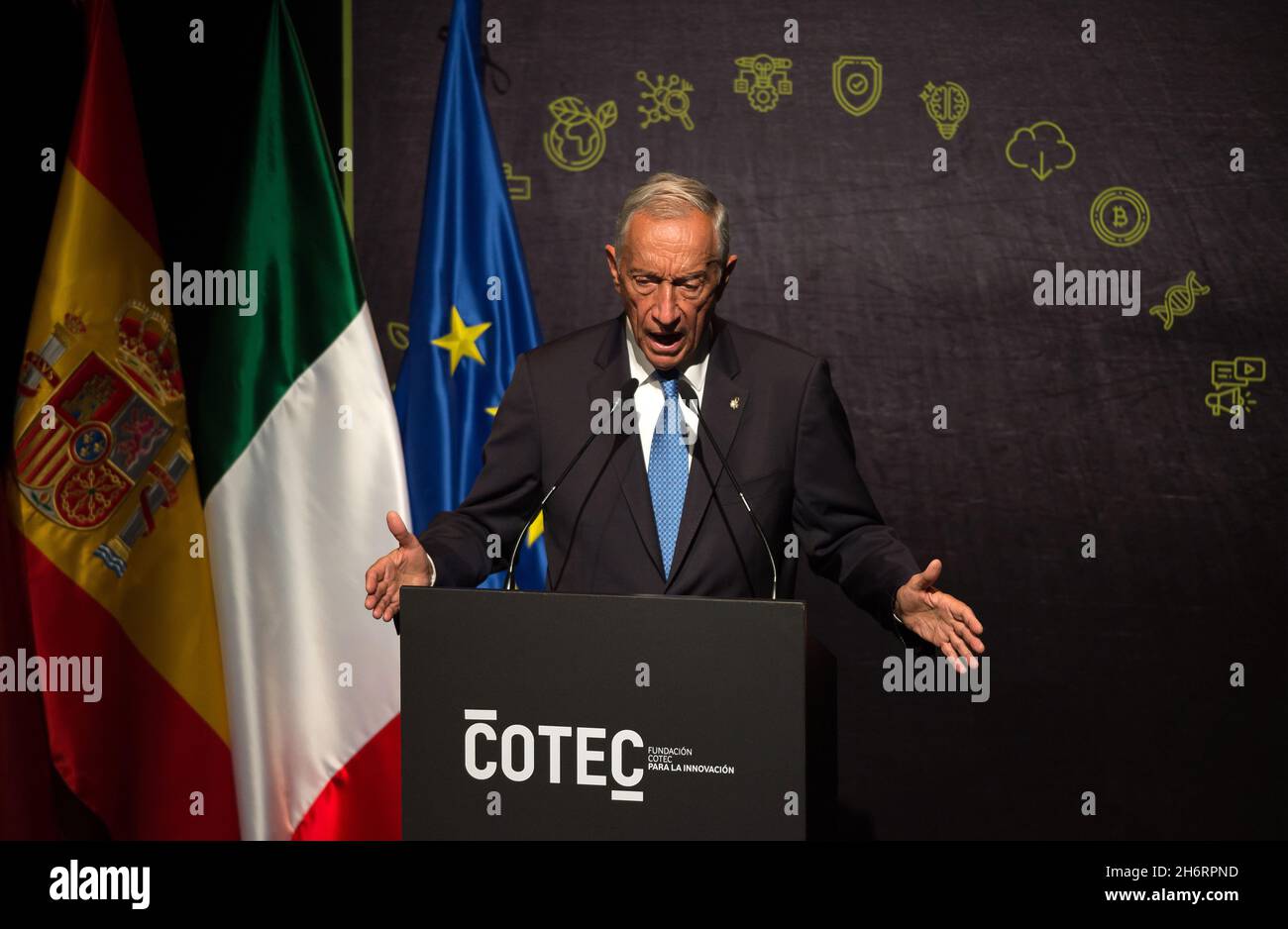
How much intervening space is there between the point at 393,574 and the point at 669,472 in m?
0.60

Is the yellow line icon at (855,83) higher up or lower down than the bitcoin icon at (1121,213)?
higher up

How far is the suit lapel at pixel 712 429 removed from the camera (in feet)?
7.29

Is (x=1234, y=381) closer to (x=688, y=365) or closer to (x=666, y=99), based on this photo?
(x=666, y=99)

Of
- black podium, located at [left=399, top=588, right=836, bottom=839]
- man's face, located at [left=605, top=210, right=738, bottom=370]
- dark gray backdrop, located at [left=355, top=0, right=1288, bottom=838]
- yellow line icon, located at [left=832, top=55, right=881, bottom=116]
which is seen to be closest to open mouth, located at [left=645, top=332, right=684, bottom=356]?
man's face, located at [left=605, top=210, right=738, bottom=370]

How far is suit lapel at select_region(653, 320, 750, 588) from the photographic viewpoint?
222 centimetres

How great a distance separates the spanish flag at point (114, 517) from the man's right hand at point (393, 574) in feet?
4.72

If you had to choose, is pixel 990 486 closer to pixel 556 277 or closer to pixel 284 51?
pixel 556 277

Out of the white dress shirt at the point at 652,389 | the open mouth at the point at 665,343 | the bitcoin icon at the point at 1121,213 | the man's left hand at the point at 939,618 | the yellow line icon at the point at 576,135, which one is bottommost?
the man's left hand at the point at 939,618

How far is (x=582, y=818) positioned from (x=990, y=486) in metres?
2.14

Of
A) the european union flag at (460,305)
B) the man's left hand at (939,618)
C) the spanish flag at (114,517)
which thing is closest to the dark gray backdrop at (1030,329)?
the european union flag at (460,305)

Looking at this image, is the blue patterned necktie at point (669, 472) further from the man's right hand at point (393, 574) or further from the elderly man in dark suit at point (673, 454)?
the man's right hand at point (393, 574)

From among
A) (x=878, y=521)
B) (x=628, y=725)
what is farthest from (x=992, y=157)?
(x=628, y=725)

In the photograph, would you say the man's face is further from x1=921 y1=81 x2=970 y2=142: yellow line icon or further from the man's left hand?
x1=921 y1=81 x2=970 y2=142: yellow line icon

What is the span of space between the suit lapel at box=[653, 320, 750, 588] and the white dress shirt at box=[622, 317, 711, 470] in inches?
0.9
